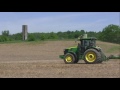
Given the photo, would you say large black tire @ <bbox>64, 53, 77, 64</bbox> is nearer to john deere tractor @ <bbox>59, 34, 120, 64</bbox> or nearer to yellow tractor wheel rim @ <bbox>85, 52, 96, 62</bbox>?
john deere tractor @ <bbox>59, 34, 120, 64</bbox>

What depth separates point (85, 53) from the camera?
53.2 feet

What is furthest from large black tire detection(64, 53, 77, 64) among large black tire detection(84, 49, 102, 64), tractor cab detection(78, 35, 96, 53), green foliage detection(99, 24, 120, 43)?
green foliage detection(99, 24, 120, 43)

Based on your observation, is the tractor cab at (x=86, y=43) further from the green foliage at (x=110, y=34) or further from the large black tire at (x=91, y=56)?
the green foliage at (x=110, y=34)

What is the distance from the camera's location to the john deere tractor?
16.1 metres

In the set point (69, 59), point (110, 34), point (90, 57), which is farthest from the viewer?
point (110, 34)

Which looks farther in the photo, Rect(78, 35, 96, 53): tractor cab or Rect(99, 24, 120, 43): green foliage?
Rect(99, 24, 120, 43): green foliage

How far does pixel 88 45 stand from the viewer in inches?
663

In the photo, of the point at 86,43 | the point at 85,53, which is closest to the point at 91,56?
the point at 85,53

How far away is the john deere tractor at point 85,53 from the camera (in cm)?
1613

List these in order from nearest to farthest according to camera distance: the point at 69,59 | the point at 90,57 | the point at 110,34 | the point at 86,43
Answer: the point at 90,57
the point at 69,59
the point at 86,43
the point at 110,34

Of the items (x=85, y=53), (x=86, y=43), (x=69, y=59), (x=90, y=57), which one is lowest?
(x=69, y=59)

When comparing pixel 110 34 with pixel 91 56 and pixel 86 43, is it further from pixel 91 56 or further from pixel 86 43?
pixel 91 56

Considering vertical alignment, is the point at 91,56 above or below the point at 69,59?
above
